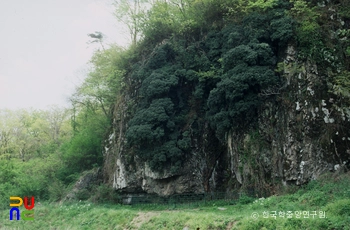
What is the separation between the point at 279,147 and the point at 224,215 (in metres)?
4.36

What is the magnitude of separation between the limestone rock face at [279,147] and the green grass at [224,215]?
3.54 ft

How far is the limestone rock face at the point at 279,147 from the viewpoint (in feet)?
42.8

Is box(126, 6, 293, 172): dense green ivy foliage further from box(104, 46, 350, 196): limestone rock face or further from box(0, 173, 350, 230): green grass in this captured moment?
box(0, 173, 350, 230): green grass

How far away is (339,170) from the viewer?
1247cm

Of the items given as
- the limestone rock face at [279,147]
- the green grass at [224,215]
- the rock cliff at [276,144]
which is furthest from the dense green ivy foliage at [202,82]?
the green grass at [224,215]

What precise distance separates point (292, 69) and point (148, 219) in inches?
336

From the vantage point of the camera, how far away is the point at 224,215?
1122 centimetres

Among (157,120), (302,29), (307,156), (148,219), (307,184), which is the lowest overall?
(148,219)

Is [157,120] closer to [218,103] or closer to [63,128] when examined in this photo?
[218,103]

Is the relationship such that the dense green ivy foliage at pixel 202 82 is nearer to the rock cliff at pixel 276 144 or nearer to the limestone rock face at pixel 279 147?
the rock cliff at pixel 276 144

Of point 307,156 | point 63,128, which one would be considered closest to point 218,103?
point 307,156

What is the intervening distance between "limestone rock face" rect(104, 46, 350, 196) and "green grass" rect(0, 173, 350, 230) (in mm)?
1080

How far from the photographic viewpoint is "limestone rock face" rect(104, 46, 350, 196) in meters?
13.0

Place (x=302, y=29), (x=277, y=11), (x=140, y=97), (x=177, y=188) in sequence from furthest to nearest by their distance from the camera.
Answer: (x=140, y=97), (x=177, y=188), (x=277, y=11), (x=302, y=29)
